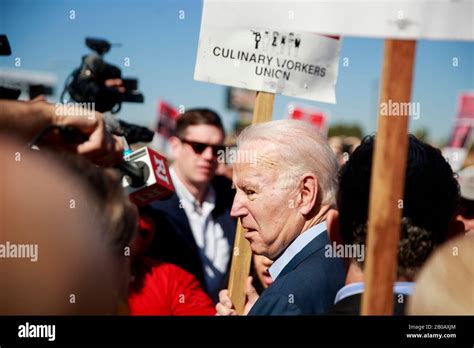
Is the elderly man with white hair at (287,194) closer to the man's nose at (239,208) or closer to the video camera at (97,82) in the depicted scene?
the man's nose at (239,208)

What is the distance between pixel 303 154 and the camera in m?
3.34

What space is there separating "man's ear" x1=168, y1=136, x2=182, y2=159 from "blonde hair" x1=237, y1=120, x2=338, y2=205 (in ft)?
4.09

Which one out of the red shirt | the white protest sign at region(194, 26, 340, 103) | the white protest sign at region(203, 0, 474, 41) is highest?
the white protest sign at region(203, 0, 474, 41)

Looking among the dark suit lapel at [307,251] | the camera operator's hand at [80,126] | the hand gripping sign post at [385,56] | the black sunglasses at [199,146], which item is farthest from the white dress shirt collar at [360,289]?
the black sunglasses at [199,146]

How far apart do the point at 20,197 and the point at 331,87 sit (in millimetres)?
2484

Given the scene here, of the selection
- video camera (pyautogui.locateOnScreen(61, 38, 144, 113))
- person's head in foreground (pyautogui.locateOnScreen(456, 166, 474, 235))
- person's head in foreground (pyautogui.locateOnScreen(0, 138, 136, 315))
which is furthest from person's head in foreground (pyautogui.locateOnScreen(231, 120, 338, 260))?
person's head in foreground (pyautogui.locateOnScreen(0, 138, 136, 315))

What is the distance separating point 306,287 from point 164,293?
2.43ft

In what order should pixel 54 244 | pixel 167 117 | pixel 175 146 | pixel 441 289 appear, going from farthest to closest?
pixel 175 146
pixel 167 117
pixel 441 289
pixel 54 244

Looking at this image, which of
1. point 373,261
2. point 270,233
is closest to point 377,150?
point 373,261

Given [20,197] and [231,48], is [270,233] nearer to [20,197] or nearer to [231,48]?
[231,48]

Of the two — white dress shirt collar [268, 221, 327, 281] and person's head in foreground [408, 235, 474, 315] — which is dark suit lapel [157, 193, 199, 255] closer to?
white dress shirt collar [268, 221, 327, 281]

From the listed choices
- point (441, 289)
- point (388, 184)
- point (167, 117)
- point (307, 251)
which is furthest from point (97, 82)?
point (441, 289)

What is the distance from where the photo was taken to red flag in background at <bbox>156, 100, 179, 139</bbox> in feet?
13.6

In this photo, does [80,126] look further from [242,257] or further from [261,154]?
[242,257]
